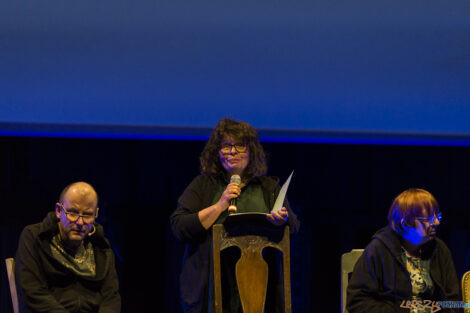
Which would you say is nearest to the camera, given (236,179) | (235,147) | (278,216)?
(278,216)

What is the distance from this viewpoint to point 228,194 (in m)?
2.81

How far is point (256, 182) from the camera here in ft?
10.2

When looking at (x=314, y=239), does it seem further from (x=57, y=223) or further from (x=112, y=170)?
(x=57, y=223)

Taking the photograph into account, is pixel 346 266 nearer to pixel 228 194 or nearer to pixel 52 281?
pixel 228 194

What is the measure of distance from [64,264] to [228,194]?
0.78 meters

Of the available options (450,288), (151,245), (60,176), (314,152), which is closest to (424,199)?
(450,288)

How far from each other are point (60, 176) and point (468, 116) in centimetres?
279

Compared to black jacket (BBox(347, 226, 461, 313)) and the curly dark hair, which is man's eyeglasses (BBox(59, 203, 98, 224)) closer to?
the curly dark hair

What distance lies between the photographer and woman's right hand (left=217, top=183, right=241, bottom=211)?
9.21 feet

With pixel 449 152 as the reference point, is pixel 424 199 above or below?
below

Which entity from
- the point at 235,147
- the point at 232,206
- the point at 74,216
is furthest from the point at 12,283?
the point at 235,147

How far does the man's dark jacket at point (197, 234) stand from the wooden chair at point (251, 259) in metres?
0.13

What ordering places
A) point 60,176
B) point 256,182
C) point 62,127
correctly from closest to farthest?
point 256,182, point 62,127, point 60,176

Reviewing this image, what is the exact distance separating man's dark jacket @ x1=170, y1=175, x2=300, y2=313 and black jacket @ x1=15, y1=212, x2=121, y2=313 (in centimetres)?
36
